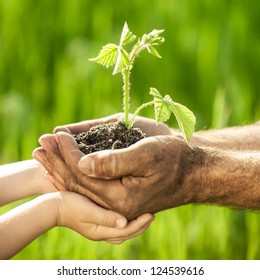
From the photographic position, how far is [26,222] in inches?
95.7

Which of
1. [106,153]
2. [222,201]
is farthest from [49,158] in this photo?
[222,201]

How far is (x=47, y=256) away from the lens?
3.41m

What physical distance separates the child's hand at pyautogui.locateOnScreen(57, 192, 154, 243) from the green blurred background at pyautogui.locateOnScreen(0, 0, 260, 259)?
124 cm

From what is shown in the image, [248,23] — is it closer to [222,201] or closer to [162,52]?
[162,52]

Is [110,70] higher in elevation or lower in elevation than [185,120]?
lower

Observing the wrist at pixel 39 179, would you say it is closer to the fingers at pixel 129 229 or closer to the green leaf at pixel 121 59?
the fingers at pixel 129 229

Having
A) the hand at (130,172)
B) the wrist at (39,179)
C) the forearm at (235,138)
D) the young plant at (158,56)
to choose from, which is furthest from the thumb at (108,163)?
the forearm at (235,138)

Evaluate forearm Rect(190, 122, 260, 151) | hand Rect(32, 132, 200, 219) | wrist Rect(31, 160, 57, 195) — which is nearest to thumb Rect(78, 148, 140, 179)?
hand Rect(32, 132, 200, 219)

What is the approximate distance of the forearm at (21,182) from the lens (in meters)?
2.68

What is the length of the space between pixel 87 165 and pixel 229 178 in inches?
19.1

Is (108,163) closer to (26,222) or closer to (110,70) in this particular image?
(26,222)

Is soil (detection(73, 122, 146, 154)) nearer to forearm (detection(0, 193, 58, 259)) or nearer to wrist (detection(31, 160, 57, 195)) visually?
forearm (detection(0, 193, 58, 259))

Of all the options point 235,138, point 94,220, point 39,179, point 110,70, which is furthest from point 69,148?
point 110,70

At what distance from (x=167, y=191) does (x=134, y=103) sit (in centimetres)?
158
